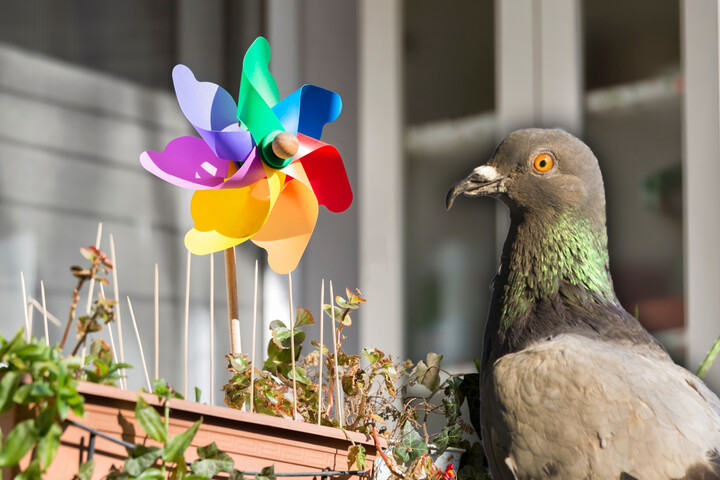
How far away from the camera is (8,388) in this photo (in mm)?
562

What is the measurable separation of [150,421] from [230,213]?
0.39m

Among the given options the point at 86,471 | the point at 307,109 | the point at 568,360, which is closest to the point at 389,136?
the point at 307,109

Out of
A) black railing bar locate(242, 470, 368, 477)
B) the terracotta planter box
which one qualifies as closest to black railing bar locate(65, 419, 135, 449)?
the terracotta planter box

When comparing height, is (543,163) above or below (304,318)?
above

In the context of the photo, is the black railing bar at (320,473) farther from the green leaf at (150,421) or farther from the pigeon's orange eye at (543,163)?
the pigeon's orange eye at (543,163)

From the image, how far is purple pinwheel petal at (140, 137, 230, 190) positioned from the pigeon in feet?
1.02

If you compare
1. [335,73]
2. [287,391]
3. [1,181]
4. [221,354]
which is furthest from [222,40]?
[287,391]

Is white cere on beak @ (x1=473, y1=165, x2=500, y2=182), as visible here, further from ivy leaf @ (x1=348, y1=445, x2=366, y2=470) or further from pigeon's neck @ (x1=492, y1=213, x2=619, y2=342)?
ivy leaf @ (x1=348, y1=445, x2=366, y2=470)

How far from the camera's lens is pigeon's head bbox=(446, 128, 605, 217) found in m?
0.97

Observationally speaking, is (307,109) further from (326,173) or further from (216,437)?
(216,437)

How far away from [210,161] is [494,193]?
0.37 meters

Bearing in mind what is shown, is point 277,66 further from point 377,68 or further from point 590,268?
point 590,268

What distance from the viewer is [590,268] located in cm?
97

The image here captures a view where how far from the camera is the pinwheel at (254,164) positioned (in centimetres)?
94
